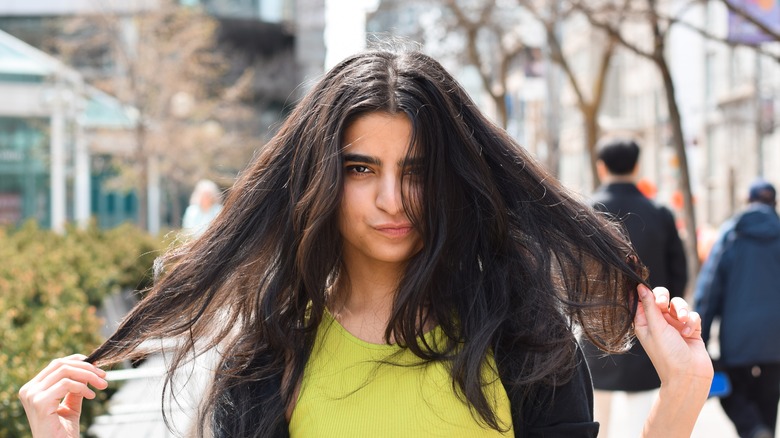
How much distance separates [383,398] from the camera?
261 cm

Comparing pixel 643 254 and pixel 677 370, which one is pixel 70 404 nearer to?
pixel 677 370

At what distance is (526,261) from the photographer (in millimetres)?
2756

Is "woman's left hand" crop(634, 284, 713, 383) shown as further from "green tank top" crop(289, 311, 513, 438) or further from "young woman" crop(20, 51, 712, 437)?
"green tank top" crop(289, 311, 513, 438)

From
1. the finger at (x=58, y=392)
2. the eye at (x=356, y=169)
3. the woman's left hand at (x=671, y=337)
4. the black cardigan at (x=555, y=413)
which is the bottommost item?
the black cardigan at (x=555, y=413)

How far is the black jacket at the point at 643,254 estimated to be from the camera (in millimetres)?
6293

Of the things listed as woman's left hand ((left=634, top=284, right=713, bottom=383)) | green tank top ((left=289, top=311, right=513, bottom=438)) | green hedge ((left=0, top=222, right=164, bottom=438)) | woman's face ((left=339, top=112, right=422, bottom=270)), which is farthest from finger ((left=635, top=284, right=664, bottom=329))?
green hedge ((left=0, top=222, right=164, bottom=438))

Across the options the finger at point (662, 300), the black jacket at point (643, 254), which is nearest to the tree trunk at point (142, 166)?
the black jacket at point (643, 254)

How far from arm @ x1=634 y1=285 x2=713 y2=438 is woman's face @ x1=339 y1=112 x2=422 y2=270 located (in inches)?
22.2

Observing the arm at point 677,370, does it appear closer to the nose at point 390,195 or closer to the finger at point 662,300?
the finger at point 662,300

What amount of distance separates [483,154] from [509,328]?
0.40 metres

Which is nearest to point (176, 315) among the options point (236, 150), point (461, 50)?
point (461, 50)

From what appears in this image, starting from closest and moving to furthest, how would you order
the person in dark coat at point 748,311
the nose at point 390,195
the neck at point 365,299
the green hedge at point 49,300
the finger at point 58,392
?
the finger at point 58,392, the nose at point 390,195, the neck at point 365,299, the green hedge at point 49,300, the person in dark coat at point 748,311

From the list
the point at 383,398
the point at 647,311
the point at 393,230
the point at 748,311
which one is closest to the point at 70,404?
the point at 383,398

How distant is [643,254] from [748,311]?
1.15 metres
